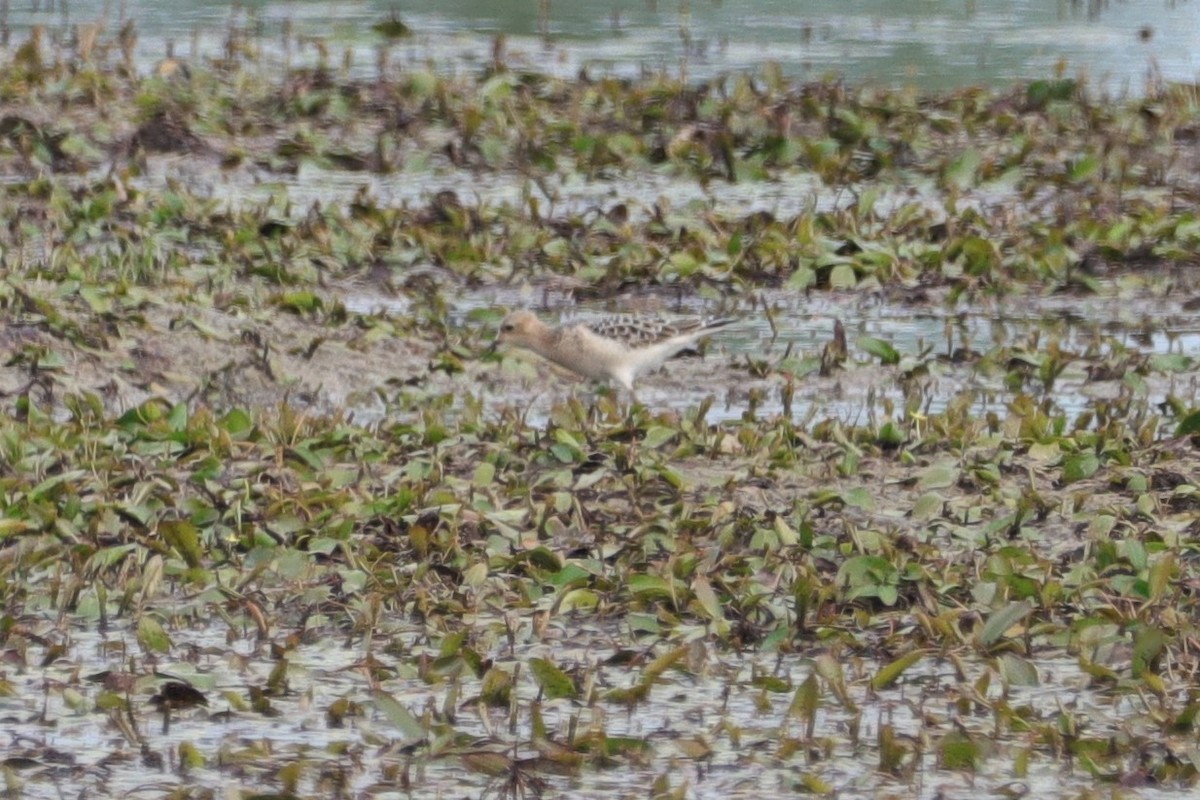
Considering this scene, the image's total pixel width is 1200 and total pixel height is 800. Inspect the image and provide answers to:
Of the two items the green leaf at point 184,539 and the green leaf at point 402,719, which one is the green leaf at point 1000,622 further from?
the green leaf at point 184,539

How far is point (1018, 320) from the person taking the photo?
999 cm

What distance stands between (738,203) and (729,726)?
6.73 meters

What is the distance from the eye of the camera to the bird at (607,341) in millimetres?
8867

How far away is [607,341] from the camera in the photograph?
884 centimetres

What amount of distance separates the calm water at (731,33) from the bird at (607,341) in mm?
5202

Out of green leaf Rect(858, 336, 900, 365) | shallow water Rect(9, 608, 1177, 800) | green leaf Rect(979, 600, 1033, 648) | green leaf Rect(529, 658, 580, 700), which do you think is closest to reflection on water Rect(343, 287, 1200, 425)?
green leaf Rect(858, 336, 900, 365)

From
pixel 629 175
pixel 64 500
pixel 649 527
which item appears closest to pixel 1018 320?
pixel 629 175

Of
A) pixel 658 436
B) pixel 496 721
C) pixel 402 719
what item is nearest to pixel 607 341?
pixel 658 436

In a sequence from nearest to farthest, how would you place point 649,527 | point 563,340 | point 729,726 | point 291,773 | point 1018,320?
point 291,773 → point 729,726 → point 649,527 → point 563,340 → point 1018,320

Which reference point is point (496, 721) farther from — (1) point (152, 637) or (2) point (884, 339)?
(2) point (884, 339)

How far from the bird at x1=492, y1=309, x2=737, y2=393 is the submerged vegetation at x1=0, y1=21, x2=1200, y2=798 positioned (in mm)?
136

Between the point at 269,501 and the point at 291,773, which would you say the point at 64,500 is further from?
the point at 291,773

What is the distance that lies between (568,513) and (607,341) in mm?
2222

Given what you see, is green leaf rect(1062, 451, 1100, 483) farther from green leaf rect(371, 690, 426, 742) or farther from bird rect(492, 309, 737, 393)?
green leaf rect(371, 690, 426, 742)
